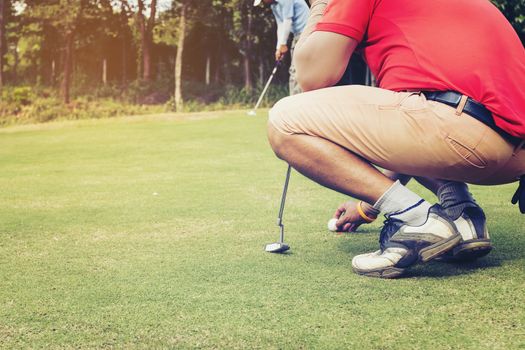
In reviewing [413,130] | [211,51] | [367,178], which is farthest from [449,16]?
[211,51]

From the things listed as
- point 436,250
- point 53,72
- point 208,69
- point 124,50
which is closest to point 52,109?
point 208,69

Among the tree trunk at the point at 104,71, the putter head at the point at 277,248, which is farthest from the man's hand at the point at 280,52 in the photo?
the tree trunk at the point at 104,71

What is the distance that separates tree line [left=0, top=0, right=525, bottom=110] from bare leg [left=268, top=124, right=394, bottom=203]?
19257 millimetres

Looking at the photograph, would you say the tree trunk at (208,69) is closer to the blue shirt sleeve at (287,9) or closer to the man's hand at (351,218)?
the blue shirt sleeve at (287,9)

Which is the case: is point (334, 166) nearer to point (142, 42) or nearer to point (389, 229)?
point (389, 229)

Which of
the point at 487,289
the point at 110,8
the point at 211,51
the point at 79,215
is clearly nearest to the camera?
the point at 487,289

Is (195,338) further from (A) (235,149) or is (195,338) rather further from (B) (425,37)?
(A) (235,149)

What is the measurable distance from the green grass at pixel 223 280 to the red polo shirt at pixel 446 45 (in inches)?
25.2

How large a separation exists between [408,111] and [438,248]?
48cm

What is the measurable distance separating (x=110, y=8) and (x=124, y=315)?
2553 cm

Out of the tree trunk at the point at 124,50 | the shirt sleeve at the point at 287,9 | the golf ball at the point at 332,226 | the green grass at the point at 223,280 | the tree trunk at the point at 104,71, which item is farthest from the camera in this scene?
the tree trunk at the point at 104,71

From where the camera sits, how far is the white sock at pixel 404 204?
2.40m

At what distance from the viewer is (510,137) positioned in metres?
2.30

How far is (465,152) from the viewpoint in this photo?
7.52 feet
